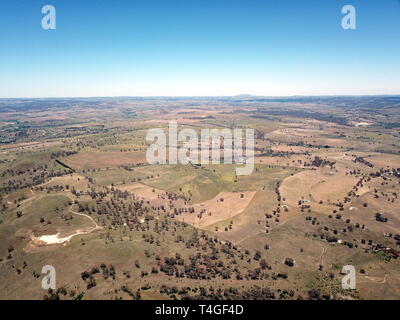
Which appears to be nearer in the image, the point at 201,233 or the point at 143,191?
the point at 201,233

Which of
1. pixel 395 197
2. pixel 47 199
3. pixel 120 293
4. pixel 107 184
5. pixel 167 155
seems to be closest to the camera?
pixel 120 293

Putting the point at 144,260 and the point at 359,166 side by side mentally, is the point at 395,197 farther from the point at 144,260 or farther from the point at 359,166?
the point at 144,260

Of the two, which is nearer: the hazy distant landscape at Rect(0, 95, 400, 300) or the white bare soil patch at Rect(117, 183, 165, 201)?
the hazy distant landscape at Rect(0, 95, 400, 300)

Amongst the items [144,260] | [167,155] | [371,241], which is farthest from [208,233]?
[167,155]

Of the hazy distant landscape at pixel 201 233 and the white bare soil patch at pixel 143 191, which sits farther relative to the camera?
the white bare soil patch at pixel 143 191

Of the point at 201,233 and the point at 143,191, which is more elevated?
the point at 143,191
